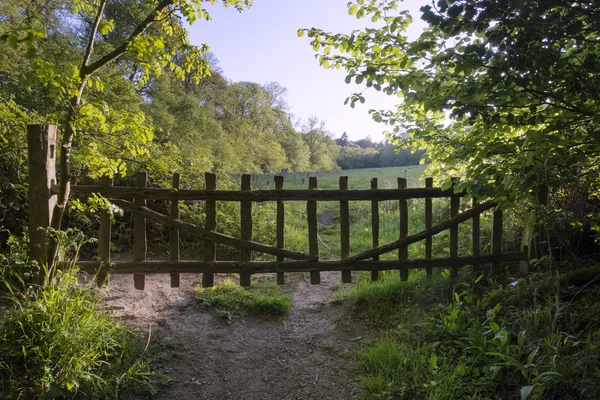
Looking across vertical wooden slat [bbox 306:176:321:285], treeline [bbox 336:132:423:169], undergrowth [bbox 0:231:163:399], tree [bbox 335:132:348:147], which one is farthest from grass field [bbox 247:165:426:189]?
tree [bbox 335:132:348:147]

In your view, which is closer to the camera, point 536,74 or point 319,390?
point 536,74

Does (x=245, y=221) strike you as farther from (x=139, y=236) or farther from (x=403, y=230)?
(x=403, y=230)

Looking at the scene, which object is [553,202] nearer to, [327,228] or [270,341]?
[270,341]

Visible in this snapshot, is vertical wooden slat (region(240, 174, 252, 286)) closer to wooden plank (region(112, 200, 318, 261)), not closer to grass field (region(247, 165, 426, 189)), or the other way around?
wooden plank (region(112, 200, 318, 261))

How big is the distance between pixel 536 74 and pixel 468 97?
430 millimetres

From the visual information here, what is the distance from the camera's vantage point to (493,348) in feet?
10.3

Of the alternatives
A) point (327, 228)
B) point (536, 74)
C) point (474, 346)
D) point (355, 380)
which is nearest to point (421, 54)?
point (536, 74)

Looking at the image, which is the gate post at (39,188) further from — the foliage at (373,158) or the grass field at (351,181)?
the foliage at (373,158)

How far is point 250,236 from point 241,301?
101cm

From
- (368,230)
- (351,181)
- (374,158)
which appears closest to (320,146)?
(374,158)

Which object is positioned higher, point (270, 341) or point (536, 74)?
point (536, 74)

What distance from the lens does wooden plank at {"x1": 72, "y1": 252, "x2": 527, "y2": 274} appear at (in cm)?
451

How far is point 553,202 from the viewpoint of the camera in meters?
4.51

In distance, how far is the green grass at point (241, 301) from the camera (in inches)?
193
